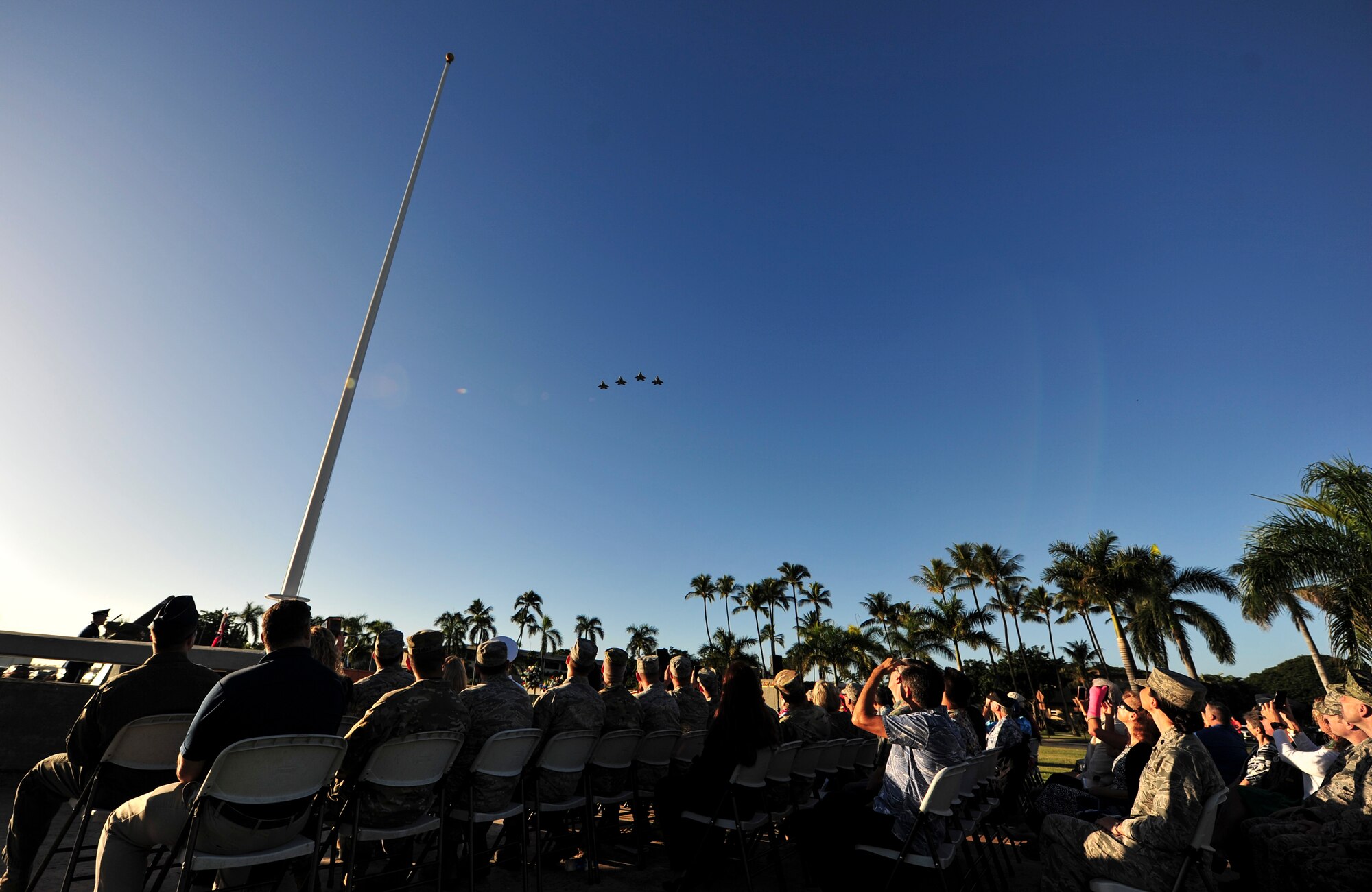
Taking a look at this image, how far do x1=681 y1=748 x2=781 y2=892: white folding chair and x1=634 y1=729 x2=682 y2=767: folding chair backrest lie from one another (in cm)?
70

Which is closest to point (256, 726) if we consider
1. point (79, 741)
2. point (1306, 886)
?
point (79, 741)

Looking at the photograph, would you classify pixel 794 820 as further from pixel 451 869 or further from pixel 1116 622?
pixel 1116 622

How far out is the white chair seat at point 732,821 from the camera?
4125mm

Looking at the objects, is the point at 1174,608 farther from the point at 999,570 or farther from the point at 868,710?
the point at 868,710

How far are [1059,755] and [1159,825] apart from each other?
19.2m

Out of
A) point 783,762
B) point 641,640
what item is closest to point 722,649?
point 641,640

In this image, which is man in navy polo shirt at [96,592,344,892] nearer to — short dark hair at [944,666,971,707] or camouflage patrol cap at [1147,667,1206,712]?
camouflage patrol cap at [1147,667,1206,712]

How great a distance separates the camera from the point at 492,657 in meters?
4.70

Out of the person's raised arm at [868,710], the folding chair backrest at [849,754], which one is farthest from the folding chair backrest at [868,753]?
the person's raised arm at [868,710]

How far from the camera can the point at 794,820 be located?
5152 mm

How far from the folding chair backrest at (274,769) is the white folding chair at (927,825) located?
3.08 metres

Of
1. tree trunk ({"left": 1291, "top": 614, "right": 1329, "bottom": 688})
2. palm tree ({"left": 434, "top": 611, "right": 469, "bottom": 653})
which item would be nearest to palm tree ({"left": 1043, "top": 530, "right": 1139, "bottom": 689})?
tree trunk ({"left": 1291, "top": 614, "right": 1329, "bottom": 688})

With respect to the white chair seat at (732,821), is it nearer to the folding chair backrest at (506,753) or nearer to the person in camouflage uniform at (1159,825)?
the folding chair backrest at (506,753)

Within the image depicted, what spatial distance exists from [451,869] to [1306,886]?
5183mm
